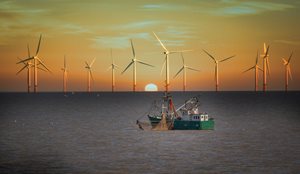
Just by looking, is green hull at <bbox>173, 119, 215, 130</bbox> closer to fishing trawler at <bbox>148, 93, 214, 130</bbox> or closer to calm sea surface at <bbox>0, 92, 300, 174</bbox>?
fishing trawler at <bbox>148, 93, 214, 130</bbox>

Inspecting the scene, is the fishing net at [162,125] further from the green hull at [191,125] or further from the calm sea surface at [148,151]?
the green hull at [191,125]

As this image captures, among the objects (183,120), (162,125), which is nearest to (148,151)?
(183,120)

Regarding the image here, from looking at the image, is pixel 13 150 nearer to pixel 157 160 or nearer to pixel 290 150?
pixel 157 160

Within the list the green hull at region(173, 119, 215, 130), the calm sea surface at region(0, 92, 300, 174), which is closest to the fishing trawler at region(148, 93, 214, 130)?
the green hull at region(173, 119, 215, 130)

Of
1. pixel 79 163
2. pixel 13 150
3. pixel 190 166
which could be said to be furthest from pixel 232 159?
pixel 13 150

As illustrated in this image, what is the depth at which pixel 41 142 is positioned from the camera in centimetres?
11825

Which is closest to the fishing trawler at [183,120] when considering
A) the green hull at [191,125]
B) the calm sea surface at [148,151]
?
the green hull at [191,125]

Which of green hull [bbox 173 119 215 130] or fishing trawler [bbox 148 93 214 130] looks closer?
fishing trawler [bbox 148 93 214 130]

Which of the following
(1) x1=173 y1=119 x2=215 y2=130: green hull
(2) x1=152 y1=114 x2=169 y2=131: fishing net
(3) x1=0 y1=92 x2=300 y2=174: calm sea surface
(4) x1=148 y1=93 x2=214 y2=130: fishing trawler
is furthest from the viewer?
(2) x1=152 y1=114 x2=169 y2=131: fishing net

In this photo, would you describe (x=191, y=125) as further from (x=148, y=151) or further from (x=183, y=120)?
(x=148, y=151)

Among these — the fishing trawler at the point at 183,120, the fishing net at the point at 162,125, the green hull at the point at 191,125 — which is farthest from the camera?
the fishing net at the point at 162,125

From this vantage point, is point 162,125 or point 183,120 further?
point 162,125

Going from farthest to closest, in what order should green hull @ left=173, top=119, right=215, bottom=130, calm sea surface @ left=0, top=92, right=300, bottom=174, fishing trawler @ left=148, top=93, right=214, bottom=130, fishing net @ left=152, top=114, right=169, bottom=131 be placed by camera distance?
fishing net @ left=152, top=114, right=169, bottom=131, green hull @ left=173, top=119, right=215, bottom=130, fishing trawler @ left=148, top=93, right=214, bottom=130, calm sea surface @ left=0, top=92, right=300, bottom=174

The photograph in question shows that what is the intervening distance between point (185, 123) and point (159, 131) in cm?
887
